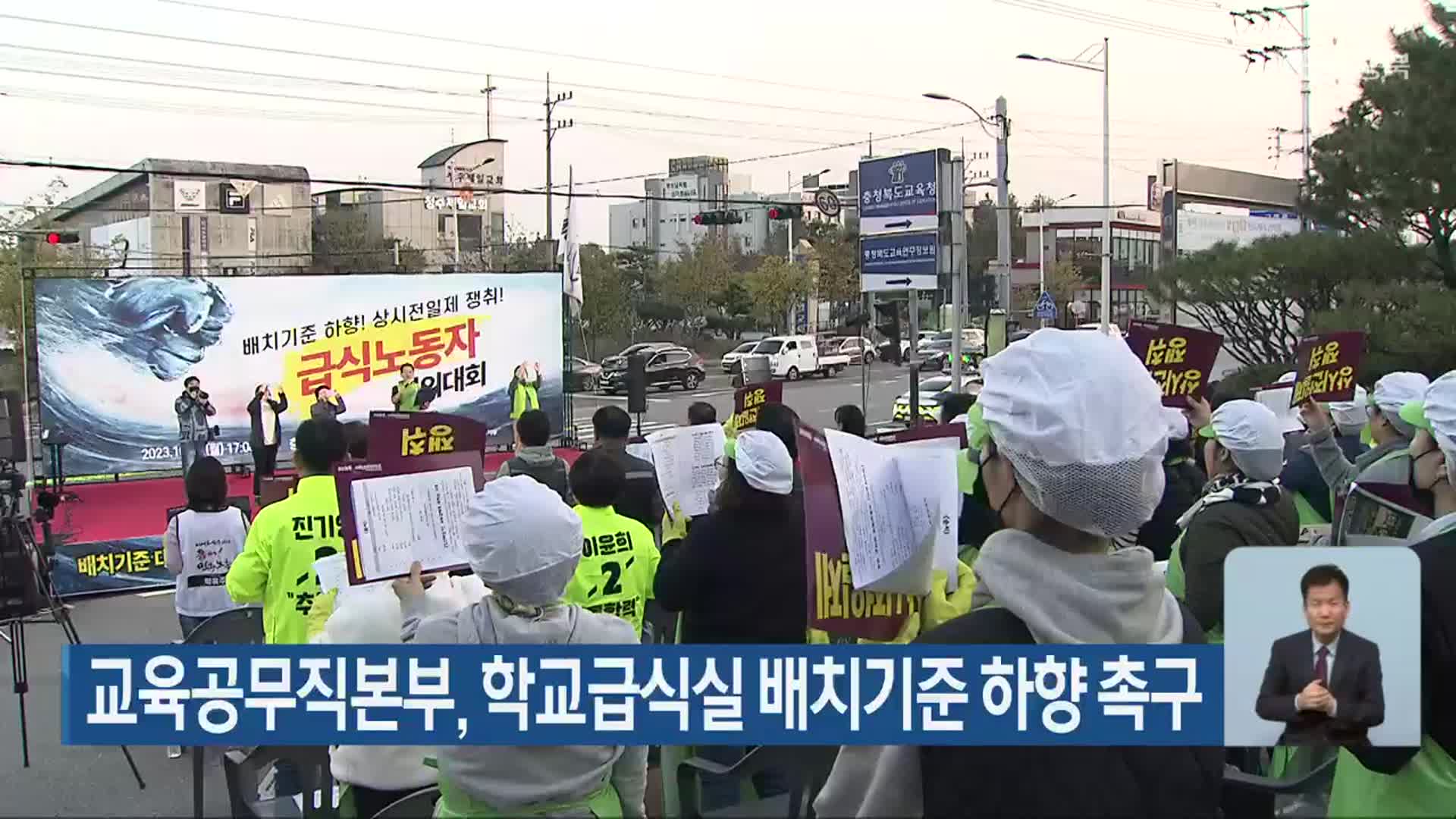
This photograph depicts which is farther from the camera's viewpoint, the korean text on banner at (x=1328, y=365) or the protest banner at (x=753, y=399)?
the protest banner at (x=753, y=399)

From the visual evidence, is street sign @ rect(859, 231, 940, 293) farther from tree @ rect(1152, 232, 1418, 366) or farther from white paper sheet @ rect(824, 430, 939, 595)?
white paper sheet @ rect(824, 430, 939, 595)

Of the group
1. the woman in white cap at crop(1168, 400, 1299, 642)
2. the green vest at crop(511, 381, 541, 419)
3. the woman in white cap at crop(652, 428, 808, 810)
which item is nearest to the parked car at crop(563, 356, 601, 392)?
the green vest at crop(511, 381, 541, 419)

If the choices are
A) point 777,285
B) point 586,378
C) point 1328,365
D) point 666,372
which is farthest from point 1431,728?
point 777,285

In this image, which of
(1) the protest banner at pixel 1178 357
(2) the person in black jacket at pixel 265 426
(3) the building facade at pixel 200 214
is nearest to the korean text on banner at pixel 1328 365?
(1) the protest banner at pixel 1178 357

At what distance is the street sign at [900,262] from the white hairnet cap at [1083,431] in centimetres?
1678

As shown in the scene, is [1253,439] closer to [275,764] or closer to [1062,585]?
[1062,585]

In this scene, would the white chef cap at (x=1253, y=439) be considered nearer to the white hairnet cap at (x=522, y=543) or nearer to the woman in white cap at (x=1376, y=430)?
the woman in white cap at (x=1376, y=430)

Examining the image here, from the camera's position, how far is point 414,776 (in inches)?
147

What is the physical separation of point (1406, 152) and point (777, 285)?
147ft

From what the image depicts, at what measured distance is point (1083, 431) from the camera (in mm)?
1776

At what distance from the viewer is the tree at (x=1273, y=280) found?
45.3 ft

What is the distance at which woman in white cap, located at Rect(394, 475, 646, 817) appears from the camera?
2.73 meters

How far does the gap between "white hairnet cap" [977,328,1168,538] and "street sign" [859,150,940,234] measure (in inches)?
661

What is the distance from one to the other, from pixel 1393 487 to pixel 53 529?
14.2 metres
